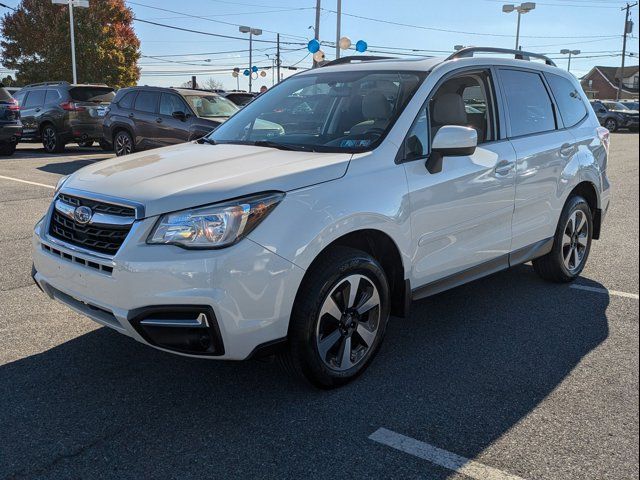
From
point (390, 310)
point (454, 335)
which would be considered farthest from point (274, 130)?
point (454, 335)

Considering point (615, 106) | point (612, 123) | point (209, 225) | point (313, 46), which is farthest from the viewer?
point (615, 106)

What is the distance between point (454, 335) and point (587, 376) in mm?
910

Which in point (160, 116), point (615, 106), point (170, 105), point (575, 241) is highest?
point (615, 106)

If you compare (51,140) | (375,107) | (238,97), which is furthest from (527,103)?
(51,140)

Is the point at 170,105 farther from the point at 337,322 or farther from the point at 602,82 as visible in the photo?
the point at 602,82

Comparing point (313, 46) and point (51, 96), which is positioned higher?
point (313, 46)

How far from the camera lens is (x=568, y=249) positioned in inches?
209

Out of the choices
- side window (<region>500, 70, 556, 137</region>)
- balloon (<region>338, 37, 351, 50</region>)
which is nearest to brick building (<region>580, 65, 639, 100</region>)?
balloon (<region>338, 37, 351, 50</region>)

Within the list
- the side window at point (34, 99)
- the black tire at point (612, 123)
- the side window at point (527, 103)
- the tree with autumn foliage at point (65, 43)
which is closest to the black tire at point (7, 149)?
the side window at point (34, 99)

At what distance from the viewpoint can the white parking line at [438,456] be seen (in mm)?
2666

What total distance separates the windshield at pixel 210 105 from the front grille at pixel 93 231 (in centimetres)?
1023

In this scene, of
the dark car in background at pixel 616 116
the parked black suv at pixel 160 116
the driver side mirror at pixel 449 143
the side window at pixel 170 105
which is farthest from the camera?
the dark car in background at pixel 616 116

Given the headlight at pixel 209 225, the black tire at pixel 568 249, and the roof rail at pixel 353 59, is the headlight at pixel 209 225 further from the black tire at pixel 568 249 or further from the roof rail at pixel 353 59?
the black tire at pixel 568 249

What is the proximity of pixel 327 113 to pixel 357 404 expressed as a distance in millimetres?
1937
